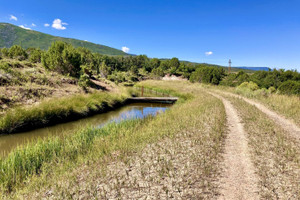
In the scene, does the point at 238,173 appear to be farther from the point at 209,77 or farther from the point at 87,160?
the point at 209,77

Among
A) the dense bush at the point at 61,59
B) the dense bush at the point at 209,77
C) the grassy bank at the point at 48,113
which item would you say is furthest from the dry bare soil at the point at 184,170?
the dense bush at the point at 209,77

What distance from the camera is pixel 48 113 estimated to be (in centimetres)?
1330

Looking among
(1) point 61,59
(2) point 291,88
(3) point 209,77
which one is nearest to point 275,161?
(2) point 291,88

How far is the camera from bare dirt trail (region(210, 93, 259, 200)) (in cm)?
364

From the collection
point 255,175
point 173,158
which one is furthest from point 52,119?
point 255,175

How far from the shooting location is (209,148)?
5.83 meters

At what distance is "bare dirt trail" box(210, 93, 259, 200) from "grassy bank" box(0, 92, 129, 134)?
13.1 metres

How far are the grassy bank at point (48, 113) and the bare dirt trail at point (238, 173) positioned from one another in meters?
13.1

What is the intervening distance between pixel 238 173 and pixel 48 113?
14.0 meters

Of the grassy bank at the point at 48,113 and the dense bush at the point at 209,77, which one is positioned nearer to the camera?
the grassy bank at the point at 48,113

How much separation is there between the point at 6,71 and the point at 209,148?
2155 centimetres

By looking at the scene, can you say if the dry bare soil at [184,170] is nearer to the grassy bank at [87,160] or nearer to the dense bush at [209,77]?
the grassy bank at [87,160]

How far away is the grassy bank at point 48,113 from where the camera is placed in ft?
36.4

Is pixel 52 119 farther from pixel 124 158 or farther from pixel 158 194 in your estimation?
pixel 158 194
